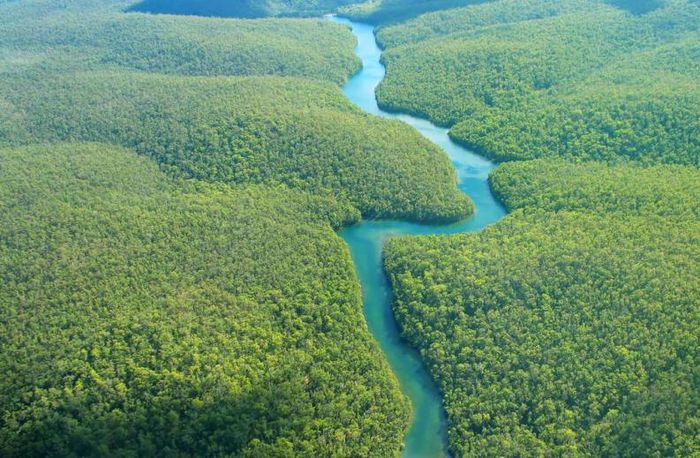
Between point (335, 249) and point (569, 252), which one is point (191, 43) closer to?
point (335, 249)

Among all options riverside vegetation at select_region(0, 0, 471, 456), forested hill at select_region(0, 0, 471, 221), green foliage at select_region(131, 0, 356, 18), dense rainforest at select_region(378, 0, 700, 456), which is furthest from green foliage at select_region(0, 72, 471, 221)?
green foliage at select_region(131, 0, 356, 18)

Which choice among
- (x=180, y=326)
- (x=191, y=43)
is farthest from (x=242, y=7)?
(x=180, y=326)

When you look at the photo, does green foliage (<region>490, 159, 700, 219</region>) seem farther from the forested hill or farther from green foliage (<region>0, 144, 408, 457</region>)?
green foliage (<region>0, 144, 408, 457</region>)

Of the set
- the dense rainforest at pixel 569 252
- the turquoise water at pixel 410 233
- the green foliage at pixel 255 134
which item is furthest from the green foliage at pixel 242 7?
the green foliage at pixel 255 134

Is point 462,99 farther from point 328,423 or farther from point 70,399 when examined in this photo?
point 70,399

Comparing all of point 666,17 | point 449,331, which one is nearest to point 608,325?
point 449,331
